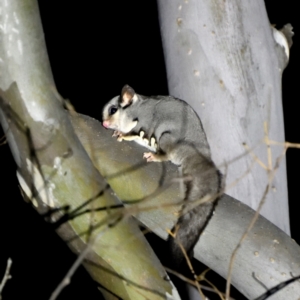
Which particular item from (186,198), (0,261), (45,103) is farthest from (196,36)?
(0,261)

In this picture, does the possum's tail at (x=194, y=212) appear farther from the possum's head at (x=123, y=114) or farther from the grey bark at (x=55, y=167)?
the possum's head at (x=123, y=114)

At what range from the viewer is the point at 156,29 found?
528 cm

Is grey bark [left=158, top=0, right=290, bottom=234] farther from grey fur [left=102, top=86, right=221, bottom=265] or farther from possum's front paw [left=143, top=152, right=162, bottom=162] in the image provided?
possum's front paw [left=143, top=152, right=162, bottom=162]

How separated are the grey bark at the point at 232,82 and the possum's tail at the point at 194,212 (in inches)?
8.1

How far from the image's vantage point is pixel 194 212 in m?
2.51

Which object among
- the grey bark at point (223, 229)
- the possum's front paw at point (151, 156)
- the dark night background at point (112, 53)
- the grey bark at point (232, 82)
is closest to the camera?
the grey bark at point (223, 229)

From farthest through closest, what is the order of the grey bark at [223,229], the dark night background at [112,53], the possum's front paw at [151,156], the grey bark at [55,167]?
the dark night background at [112,53] < the possum's front paw at [151,156] < the grey bark at [223,229] < the grey bark at [55,167]

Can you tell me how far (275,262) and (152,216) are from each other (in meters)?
0.48

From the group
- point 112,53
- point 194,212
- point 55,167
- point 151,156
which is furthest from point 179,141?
point 112,53

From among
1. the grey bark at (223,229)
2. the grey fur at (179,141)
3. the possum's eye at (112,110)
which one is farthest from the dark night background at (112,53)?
the grey bark at (223,229)

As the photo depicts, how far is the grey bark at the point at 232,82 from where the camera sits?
2.91 metres

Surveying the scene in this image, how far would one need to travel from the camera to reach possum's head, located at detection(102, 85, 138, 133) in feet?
11.0

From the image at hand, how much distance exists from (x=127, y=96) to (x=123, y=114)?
0.31 ft

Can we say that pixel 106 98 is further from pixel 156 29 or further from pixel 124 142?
pixel 124 142
